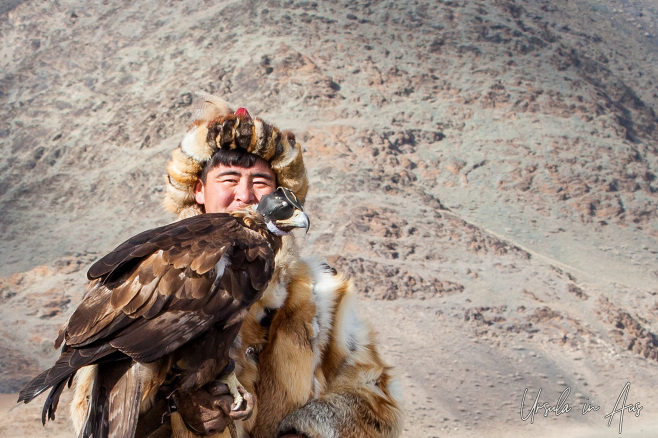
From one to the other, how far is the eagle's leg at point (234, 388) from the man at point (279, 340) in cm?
3

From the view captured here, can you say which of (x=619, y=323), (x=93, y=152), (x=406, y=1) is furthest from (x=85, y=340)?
(x=406, y=1)

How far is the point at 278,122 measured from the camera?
20375 mm

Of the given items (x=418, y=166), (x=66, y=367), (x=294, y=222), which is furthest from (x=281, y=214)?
(x=418, y=166)

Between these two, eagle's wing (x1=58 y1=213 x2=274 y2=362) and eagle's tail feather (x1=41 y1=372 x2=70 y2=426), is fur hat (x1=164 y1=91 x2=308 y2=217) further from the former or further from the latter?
eagle's tail feather (x1=41 y1=372 x2=70 y2=426)

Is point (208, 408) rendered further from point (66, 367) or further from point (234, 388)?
point (66, 367)

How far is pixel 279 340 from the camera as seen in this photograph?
2756mm

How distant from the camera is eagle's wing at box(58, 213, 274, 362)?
2135mm

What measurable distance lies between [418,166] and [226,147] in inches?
678

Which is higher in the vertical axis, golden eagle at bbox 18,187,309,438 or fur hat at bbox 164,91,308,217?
golden eagle at bbox 18,187,309,438

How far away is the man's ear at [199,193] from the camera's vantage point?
124 inches

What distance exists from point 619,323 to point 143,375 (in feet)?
49.0

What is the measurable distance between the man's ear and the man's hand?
104 cm

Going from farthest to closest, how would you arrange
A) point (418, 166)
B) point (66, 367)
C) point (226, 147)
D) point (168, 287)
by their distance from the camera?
point (418, 166) < point (226, 147) < point (168, 287) < point (66, 367)

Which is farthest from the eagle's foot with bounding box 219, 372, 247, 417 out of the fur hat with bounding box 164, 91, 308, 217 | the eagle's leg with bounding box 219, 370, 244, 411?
the fur hat with bounding box 164, 91, 308, 217
